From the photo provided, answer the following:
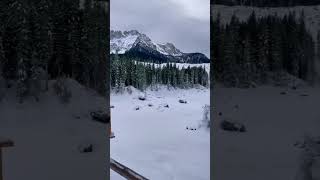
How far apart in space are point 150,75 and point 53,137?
15.4m

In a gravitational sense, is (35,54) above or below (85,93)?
above

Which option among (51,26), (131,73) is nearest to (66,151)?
(51,26)

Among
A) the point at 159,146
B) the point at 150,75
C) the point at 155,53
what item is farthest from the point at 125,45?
the point at 159,146

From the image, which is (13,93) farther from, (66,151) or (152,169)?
(152,169)

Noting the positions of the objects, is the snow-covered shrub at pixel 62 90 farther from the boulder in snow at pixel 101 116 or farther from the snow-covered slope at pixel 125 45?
the snow-covered slope at pixel 125 45

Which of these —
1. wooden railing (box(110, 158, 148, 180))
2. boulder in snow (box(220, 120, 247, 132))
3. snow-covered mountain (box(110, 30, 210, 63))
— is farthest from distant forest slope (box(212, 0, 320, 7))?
wooden railing (box(110, 158, 148, 180))

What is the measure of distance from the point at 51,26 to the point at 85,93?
0.55m

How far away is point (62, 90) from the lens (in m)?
3.07

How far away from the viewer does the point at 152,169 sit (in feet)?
15.8

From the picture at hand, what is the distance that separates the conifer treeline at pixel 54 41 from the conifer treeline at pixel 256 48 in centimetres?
90

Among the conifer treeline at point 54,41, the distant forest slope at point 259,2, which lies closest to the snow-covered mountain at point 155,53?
the conifer treeline at point 54,41

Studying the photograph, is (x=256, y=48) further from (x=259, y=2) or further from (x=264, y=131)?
(x=264, y=131)

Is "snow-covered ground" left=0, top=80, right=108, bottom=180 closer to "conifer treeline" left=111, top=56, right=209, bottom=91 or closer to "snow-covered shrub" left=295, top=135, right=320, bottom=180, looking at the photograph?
"snow-covered shrub" left=295, top=135, right=320, bottom=180

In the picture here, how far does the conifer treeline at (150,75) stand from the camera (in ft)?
48.0
